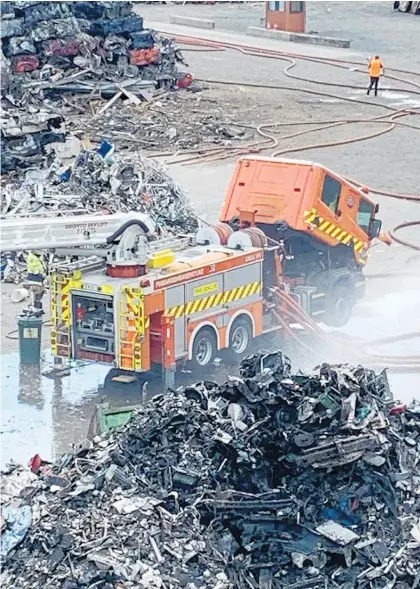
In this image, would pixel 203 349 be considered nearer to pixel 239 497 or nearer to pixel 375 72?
pixel 239 497

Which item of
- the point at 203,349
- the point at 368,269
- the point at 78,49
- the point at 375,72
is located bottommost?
the point at 368,269

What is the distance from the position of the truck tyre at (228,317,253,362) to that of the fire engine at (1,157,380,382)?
0.02m

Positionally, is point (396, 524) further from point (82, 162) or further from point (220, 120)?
point (220, 120)

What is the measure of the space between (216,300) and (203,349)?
0.70 metres

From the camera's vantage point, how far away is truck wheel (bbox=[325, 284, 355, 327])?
19.6 m

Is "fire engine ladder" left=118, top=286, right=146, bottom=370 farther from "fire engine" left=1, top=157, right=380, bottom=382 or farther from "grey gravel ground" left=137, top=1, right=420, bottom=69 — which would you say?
"grey gravel ground" left=137, top=1, right=420, bottom=69

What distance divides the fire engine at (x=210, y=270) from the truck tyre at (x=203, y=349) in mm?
14

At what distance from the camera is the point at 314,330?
18.5m

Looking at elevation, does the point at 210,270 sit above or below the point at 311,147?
above

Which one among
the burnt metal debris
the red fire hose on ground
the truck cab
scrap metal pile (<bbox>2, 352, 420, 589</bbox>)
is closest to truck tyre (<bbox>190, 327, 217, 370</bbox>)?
the red fire hose on ground

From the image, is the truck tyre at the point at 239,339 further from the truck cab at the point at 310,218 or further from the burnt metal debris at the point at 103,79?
the burnt metal debris at the point at 103,79

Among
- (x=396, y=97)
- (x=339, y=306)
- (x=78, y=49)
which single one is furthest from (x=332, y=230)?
(x=396, y=97)

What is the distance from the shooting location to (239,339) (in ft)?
59.8

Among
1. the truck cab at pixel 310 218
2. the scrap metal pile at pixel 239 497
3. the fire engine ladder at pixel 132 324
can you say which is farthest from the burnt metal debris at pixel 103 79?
the scrap metal pile at pixel 239 497
